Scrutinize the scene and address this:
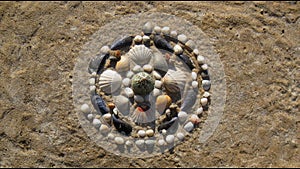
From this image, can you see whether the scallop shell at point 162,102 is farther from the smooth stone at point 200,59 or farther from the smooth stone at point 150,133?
the smooth stone at point 200,59

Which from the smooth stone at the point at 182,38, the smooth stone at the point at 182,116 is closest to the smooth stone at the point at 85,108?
the smooth stone at the point at 182,116

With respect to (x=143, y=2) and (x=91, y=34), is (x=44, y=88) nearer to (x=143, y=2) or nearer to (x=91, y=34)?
(x=91, y=34)

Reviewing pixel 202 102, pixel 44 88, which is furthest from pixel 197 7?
pixel 44 88

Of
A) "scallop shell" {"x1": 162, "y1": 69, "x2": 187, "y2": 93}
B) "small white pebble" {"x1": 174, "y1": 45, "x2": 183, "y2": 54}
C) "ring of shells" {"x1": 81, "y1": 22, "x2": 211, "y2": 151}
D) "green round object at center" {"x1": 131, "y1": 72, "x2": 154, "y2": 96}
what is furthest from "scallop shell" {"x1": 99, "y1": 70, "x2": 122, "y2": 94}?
"small white pebble" {"x1": 174, "y1": 45, "x2": 183, "y2": 54}

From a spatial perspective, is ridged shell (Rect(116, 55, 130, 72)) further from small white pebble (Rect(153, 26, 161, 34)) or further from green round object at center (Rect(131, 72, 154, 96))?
small white pebble (Rect(153, 26, 161, 34))

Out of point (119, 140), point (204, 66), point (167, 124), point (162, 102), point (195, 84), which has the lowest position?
point (119, 140)

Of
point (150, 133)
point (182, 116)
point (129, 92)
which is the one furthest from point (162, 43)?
point (150, 133)

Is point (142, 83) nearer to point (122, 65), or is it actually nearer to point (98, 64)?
point (122, 65)
